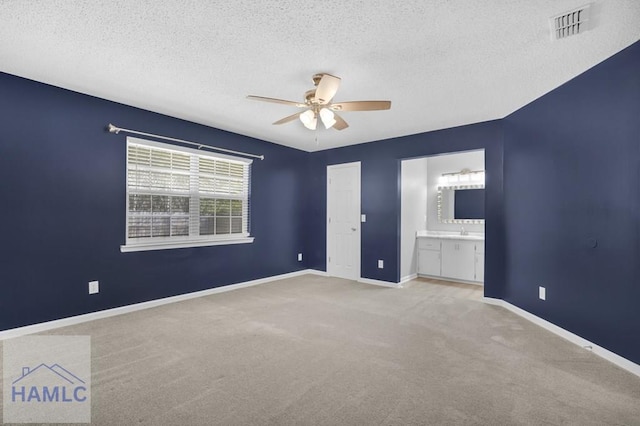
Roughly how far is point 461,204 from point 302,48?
15.0ft

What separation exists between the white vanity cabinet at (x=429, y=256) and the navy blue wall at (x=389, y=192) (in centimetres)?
93

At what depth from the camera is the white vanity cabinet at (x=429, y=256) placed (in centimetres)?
559

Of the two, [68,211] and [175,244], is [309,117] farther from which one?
[68,211]

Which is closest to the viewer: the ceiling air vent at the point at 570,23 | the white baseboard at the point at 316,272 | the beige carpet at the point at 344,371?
the beige carpet at the point at 344,371

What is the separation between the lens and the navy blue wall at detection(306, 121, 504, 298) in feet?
13.6

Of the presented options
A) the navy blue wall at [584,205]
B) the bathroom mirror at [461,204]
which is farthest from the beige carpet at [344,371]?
the bathroom mirror at [461,204]

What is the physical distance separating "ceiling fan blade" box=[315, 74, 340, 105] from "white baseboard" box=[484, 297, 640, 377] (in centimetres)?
314

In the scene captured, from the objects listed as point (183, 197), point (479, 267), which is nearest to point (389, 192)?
point (479, 267)

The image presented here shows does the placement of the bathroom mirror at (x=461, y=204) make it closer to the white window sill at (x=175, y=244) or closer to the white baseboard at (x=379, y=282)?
the white baseboard at (x=379, y=282)

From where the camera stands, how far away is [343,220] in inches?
228

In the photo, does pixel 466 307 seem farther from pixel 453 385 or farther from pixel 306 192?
pixel 306 192

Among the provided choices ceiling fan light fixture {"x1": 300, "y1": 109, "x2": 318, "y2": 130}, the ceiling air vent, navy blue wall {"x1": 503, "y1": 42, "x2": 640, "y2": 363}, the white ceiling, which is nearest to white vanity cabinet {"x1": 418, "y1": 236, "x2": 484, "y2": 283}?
navy blue wall {"x1": 503, "y1": 42, "x2": 640, "y2": 363}

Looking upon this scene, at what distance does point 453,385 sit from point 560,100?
115 inches

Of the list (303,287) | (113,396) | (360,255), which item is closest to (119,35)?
(113,396)
